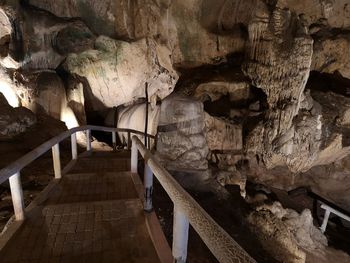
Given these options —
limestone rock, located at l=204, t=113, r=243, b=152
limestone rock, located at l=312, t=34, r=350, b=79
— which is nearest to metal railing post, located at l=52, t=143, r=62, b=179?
limestone rock, located at l=204, t=113, r=243, b=152

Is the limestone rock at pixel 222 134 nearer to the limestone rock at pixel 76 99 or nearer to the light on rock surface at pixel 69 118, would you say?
the light on rock surface at pixel 69 118

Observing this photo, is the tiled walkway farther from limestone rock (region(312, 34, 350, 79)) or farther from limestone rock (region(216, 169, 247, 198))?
limestone rock (region(312, 34, 350, 79))

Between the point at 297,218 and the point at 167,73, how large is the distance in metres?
8.46

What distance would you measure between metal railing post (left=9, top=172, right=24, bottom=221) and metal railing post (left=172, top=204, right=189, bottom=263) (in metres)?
1.89

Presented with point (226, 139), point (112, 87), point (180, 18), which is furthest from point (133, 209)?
point (112, 87)

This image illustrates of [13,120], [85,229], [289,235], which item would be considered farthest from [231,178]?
[13,120]

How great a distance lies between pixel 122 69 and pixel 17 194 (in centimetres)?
1057

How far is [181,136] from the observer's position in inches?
268

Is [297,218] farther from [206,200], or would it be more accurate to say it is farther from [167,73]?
[167,73]

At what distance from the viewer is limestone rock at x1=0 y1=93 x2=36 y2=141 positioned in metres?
9.46

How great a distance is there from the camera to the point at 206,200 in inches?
259

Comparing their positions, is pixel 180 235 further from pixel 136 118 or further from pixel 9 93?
pixel 9 93

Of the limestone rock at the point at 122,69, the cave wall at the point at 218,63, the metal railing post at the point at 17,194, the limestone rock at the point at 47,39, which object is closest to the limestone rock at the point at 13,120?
the cave wall at the point at 218,63

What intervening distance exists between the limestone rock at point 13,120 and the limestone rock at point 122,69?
11.4 ft
